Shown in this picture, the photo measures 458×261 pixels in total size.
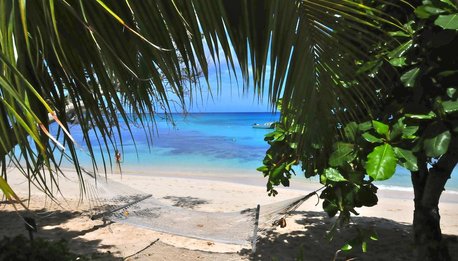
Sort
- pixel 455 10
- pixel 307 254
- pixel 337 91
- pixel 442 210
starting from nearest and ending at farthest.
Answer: pixel 337 91, pixel 455 10, pixel 307 254, pixel 442 210

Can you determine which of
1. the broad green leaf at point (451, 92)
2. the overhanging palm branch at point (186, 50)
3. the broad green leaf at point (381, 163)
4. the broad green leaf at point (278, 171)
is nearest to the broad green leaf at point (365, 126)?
the broad green leaf at point (381, 163)

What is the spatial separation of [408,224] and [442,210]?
6.19 ft

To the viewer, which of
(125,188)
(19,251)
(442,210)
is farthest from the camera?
(442,210)

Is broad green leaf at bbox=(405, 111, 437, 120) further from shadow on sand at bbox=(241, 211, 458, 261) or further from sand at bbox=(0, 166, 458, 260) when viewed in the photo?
shadow on sand at bbox=(241, 211, 458, 261)

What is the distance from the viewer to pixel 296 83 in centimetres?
103

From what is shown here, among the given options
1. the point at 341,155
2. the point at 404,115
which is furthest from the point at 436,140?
the point at 341,155

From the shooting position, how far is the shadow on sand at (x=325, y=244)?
405cm

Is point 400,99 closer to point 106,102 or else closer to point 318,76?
point 318,76

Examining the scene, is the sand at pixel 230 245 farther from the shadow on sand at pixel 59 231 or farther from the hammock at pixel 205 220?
the hammock at pixel 205 220

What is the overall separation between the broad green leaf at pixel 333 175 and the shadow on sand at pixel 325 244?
1972 mm

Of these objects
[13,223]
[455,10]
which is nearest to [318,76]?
[455,10]

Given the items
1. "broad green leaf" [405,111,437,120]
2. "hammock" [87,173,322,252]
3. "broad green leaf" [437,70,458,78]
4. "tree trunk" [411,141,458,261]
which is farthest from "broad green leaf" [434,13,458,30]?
"hammock" [87,173,322,252]

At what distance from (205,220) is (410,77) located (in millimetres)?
3039

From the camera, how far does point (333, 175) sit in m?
1.86
